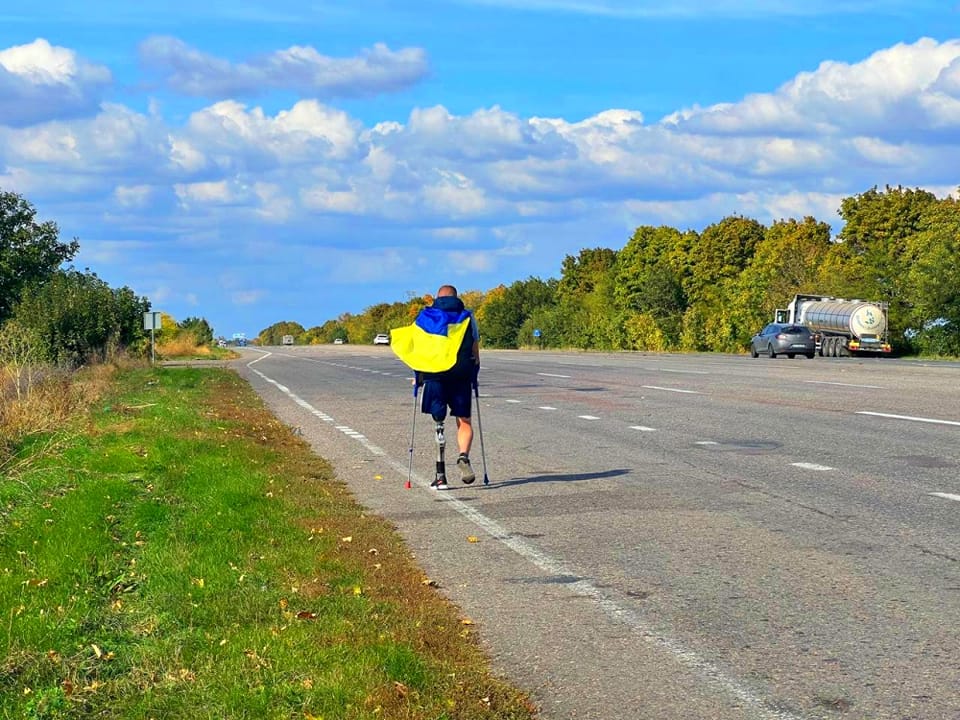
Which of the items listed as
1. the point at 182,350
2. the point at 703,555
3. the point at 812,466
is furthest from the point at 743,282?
the point at 703,555

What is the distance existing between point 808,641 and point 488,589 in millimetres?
2097

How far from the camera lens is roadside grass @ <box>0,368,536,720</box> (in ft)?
16.6

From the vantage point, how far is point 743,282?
83000 millimetres

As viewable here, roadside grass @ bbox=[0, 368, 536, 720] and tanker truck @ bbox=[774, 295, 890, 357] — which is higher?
tanker truck @ bbox=[774, 295, 890, 357]

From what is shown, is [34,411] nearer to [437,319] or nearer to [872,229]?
[437,319]

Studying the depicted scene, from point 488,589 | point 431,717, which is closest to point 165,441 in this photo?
point 488,589

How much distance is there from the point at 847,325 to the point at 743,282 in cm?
2730

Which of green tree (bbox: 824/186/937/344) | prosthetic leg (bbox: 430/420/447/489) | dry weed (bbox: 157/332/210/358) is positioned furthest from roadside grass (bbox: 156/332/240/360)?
prosthetic leg (bbox: 430/420/447/489)

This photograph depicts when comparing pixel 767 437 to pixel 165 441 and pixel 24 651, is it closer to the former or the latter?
pixel 165 441

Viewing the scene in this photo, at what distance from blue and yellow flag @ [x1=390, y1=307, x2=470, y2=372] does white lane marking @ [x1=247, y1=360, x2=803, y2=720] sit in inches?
51.7

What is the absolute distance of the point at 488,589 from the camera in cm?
737

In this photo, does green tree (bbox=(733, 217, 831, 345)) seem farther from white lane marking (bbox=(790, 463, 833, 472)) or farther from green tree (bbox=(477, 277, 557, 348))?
white lane marking (bbox=(790, 463, 833, 472))

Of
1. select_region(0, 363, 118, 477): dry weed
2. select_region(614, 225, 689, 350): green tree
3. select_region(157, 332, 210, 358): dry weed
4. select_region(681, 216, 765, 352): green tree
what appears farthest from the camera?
select_region(681, 216, 765, 352): green tree

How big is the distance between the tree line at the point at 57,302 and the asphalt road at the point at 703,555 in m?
29.3
